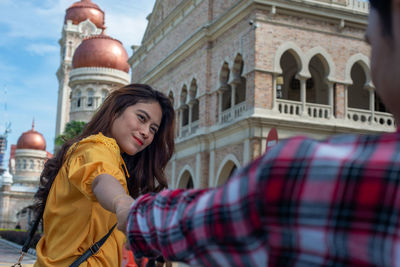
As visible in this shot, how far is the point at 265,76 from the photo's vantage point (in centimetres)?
1528

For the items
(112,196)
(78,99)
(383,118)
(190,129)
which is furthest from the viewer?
(78,99)

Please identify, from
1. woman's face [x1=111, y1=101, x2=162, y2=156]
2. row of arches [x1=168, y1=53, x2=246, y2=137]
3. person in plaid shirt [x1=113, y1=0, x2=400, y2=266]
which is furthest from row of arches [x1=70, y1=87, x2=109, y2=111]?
person in plaid shirt [x1=113, y1=0, x2=400, y2=266]

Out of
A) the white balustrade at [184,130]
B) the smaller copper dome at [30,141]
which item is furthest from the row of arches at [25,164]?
the white balustrade at [184,130]

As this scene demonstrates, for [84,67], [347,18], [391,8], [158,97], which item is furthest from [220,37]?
[84,67]

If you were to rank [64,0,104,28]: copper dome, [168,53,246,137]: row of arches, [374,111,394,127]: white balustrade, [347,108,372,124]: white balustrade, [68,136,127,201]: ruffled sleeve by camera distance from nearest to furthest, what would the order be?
[68,136,127,201]: ruffled sleeve → [347,108,372,124]: white balustrade → [374,111,394,127]: white balustrade → [168,53,246,137]: row of arches → [64,0,104,28]: copper dome

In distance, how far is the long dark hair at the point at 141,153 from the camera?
2.31 meters

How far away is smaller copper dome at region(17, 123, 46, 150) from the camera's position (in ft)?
229

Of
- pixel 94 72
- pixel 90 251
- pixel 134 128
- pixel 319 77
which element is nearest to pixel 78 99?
pixel 94 72

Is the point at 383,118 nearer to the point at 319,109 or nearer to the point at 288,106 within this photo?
the point at 319,109

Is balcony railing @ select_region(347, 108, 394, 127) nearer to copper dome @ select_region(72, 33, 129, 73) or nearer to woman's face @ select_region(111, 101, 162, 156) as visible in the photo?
woman's face @ select_region(111, 101, 162, 156)

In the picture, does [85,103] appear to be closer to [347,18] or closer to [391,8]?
[347,18]

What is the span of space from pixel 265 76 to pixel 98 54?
1220 inches

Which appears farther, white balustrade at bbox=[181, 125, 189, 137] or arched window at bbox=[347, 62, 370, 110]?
white balustrade at bbox=[181, 125, 189, 137]

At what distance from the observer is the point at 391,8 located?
908 mm
